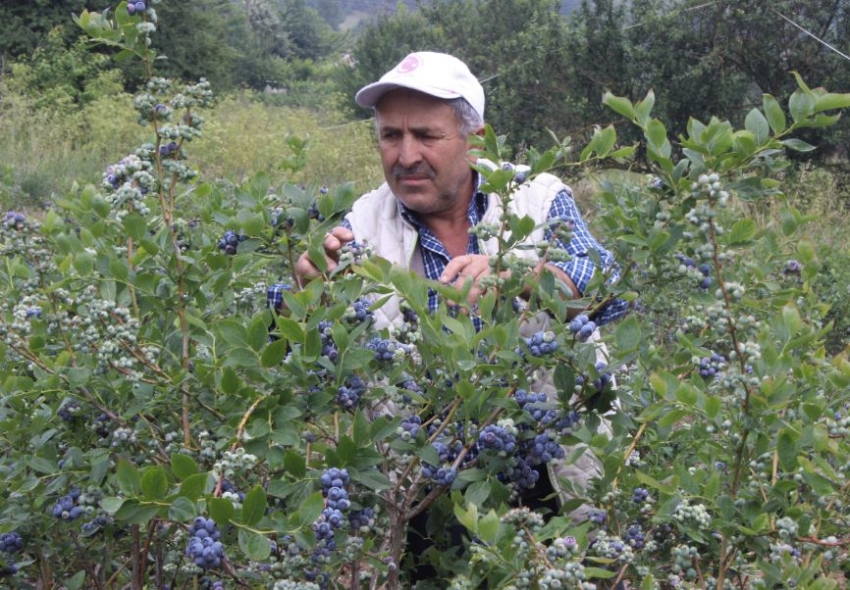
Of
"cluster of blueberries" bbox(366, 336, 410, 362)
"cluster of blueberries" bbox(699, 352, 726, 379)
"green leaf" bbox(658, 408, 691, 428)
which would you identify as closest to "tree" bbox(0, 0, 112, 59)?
"cluster of blueberries" bbox(366, 336, 410, 362)

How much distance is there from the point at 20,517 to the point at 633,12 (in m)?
11.6

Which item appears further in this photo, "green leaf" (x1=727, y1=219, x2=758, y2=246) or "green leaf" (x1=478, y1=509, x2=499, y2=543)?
"green leaf" (x1=727, y1=219, x2=758, y2=246)

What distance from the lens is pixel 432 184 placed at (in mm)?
2508

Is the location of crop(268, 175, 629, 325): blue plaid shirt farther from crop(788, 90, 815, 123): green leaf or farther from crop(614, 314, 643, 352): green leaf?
crop(788, 90, 815, 123): green leaf

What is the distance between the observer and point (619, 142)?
1135 cm

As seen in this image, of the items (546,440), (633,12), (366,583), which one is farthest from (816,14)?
(546,440)

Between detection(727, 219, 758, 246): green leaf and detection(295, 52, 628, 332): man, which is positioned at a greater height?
detection(727, 219, 758, 246): green leaf

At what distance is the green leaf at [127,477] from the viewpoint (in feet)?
4.19

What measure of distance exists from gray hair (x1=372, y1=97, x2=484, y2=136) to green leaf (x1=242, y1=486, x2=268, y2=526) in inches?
54.6

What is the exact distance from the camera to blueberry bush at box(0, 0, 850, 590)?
141 centimetres

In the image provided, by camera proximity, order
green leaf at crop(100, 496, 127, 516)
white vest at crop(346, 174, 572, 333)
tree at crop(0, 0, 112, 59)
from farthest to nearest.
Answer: tree at crop(0, 0, 112, 59)
white vest at crop(346, 174, 572, 333)
green leaf at crop(100, 496, 127, 516)

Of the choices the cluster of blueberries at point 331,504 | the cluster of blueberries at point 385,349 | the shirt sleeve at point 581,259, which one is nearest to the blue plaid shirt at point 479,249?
the shirt sleeve at point 581,259

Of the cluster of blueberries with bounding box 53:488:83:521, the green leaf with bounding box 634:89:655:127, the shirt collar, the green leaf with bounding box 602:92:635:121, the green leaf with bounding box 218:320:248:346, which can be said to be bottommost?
the cluster of blueberries with bounding box 53:488:83:521

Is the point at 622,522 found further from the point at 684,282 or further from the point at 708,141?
the point at 708,141
